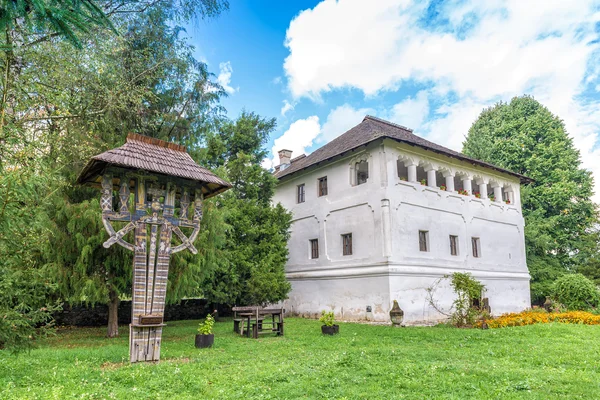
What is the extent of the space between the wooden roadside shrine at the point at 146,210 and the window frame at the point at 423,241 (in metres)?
11.1

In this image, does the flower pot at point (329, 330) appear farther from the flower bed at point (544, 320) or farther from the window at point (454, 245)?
the window at point (454, 245)

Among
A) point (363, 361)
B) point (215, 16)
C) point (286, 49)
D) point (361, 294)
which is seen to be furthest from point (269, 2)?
point (361, 294)

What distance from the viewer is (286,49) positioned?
14391 mm

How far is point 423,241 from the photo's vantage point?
17.8 metres

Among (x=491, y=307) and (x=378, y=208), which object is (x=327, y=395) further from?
(x=491, y=307)

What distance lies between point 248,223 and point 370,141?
20.8 feet

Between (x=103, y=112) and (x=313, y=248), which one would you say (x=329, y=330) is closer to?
(x=313, y=248)

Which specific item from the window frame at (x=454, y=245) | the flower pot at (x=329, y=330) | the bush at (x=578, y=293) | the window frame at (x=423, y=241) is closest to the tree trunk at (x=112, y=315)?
the flower pot at (x=329, y=330)

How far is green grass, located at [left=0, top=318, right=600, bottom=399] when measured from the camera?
18.0 ft

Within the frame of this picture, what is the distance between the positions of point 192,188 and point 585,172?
29.8 meters

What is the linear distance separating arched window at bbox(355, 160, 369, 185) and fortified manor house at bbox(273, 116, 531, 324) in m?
0.05

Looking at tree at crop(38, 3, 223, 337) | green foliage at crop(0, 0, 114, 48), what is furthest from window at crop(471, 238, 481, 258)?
green foliage at crop(0, 0, 114, 48)

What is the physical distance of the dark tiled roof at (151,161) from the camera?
796 centimetres

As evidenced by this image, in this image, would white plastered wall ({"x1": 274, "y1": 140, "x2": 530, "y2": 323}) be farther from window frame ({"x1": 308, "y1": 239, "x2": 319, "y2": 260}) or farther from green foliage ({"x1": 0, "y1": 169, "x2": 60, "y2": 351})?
green foliage ({"x1": 0, "y1": 169, "x2": 60, "y2": 351})
